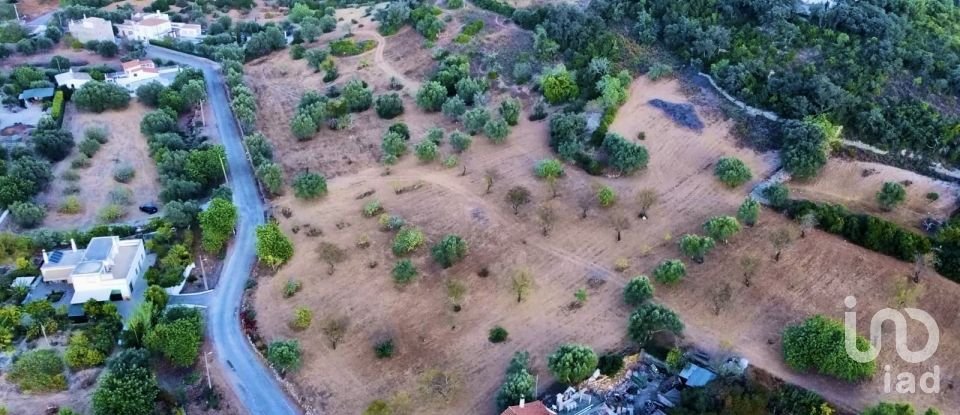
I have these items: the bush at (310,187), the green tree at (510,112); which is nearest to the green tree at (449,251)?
the bush at (310,187)

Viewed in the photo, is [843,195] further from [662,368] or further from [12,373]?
[12,373]

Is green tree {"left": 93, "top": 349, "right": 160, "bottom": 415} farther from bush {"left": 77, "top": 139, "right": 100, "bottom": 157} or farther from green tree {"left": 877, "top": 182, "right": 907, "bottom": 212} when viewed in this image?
green tree {"left": 877, "top": 182, "right": 907, "bottom": 212}

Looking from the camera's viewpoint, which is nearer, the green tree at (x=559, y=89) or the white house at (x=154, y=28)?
the green tree at (x=559, y=89)

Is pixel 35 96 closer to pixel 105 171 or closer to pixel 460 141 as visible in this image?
pixel 105 171

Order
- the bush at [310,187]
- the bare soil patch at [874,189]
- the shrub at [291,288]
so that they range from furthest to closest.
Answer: the bush at [310,187] → the bare soil patch at [874,189] → the shrub at [291,288]

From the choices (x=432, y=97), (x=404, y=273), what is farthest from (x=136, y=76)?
(x=404, y=273)

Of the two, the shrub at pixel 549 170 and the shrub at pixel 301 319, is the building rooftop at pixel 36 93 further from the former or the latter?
the shrub at pixel 549 170

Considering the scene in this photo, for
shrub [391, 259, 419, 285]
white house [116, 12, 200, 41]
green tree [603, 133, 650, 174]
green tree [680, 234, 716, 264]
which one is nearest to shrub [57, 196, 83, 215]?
shrub [391, 259, 419, 285]
